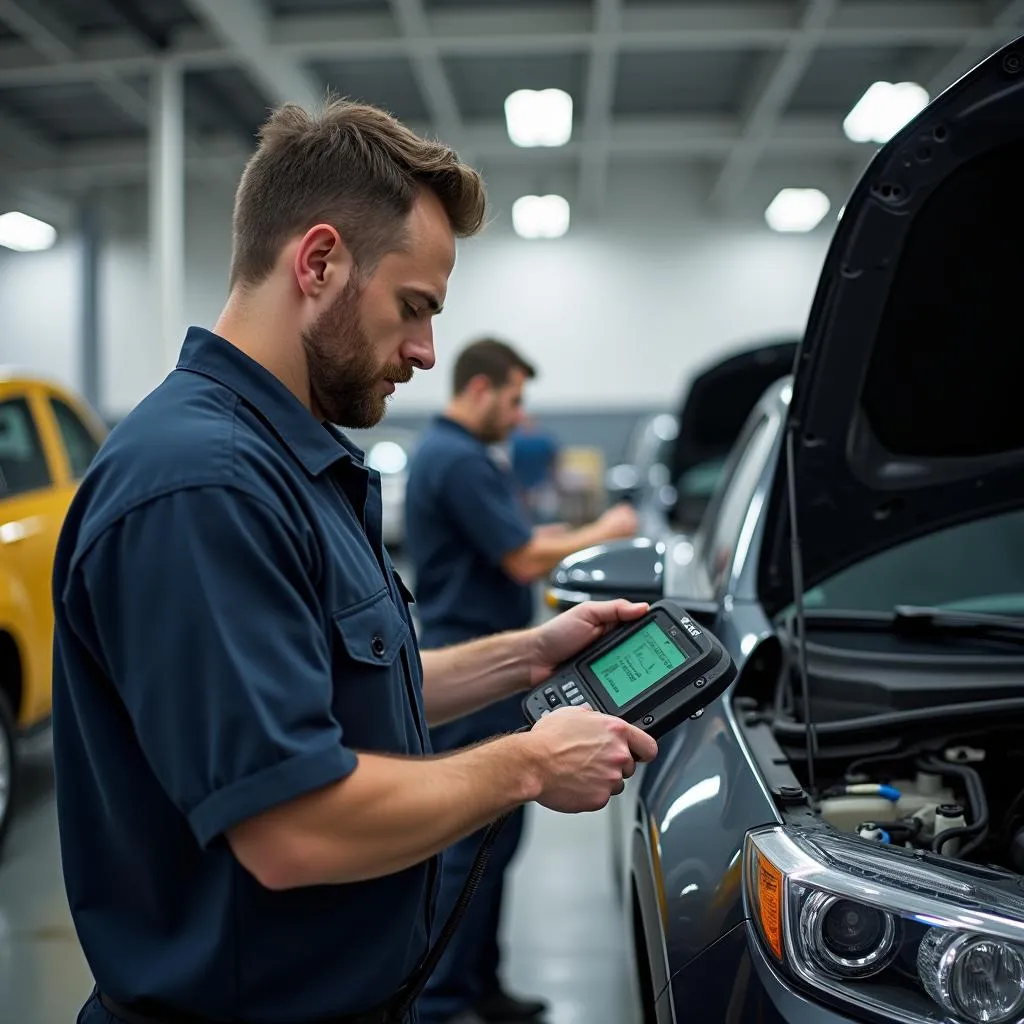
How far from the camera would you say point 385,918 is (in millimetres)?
1197

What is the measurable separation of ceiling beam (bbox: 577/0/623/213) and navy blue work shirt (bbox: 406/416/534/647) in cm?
567

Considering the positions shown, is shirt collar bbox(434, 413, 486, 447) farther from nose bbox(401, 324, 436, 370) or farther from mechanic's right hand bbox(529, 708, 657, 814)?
mechanic's right hand bbox(529, 708, 657, 814)

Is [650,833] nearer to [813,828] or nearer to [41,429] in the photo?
[813,828]

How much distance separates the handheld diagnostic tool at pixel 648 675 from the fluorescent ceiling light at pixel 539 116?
29.1 ft

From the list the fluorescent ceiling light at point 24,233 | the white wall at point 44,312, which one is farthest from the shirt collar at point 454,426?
the white wall at point 44,312

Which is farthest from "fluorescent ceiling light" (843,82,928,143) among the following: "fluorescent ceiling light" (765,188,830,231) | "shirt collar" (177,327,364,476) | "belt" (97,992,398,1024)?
"belt" (97,992,398,1024)

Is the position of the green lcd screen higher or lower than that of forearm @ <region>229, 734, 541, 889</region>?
higher

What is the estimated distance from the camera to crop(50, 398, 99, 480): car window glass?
4.54 metres

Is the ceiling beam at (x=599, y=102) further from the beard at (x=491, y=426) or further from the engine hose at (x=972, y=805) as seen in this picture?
the engine hose at (x=972, y=805)

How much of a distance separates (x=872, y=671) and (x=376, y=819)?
1198 millimetres

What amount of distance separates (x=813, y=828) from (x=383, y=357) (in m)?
0.81

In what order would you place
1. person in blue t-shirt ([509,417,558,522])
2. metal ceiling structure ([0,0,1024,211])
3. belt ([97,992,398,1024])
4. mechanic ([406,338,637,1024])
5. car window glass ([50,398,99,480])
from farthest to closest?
person in blue t-shirt ([509,417,558,522]), metal ceiling structure ([0,0,1024,211]), car window glass ([50,398,99,480]), mechanic ([406,338,637,1024]), belt ([97,992,398,1024])

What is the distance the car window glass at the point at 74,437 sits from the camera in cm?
454

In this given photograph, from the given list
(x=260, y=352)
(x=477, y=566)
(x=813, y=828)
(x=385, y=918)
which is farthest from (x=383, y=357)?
(x=477, y=566)
